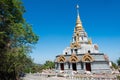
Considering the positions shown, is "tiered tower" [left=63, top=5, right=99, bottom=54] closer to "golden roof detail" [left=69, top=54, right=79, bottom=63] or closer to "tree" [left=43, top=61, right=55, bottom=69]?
"golden roof detail" [left=69, top=54, right=79, bottom=63]

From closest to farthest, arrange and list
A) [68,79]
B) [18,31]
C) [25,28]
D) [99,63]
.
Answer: [18,31] → [25,28] → [68,79] → [99,63]

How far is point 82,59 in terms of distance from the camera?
4681cm

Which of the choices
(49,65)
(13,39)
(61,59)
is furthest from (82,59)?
(13,39)

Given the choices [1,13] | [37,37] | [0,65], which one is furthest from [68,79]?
[1,13]

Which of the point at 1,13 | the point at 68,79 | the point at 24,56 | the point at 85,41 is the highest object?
the point at 85,41

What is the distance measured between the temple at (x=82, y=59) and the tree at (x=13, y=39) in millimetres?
26282

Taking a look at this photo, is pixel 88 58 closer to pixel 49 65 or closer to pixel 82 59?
pixel 82 59

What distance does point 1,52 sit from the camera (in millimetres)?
19594

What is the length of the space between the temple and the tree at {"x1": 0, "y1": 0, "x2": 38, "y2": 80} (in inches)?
1035

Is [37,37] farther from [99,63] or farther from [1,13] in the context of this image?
[99,63]

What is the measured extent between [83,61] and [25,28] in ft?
90.0

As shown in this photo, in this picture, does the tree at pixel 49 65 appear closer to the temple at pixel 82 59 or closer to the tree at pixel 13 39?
the temple at pixel 82 59

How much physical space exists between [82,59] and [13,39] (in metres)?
28.3

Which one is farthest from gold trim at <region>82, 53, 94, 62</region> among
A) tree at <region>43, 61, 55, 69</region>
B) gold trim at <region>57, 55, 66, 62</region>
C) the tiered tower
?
tree at <region>43, 61, 55, 69</region>
